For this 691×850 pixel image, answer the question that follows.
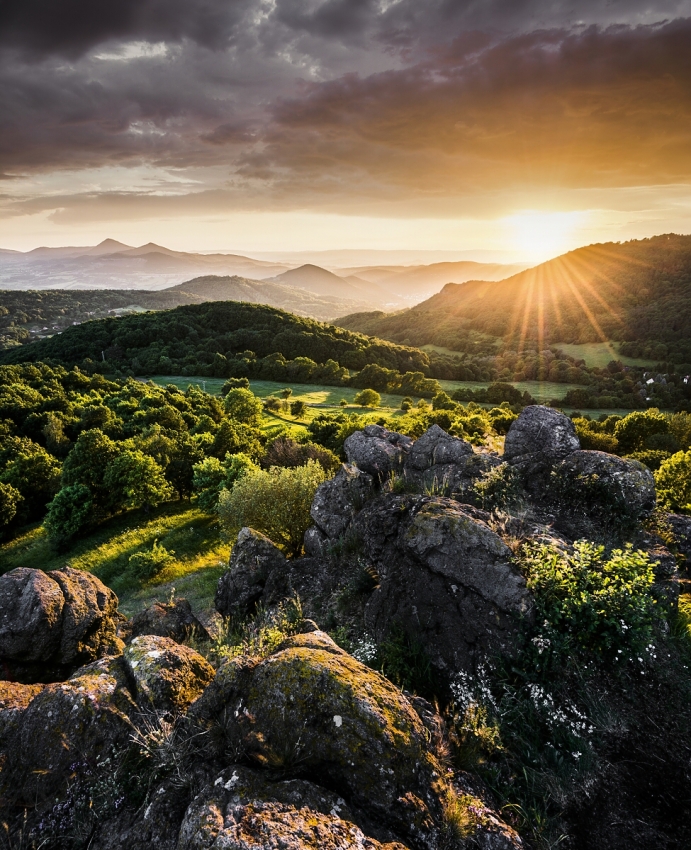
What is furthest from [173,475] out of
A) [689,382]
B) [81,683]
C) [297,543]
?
[689,382]

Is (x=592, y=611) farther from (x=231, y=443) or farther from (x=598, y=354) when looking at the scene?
(x=598, y=354)

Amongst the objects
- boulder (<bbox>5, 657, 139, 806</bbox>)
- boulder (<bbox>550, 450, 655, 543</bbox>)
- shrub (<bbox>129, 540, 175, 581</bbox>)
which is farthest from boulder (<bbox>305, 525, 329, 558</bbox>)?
shrub (<bbox>129, 540, 175, 581</bbox>)

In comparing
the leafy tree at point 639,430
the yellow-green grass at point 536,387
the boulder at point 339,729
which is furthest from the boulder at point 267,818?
the yellow-green grass at point 536,387

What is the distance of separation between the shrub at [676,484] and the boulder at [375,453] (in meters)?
11.5

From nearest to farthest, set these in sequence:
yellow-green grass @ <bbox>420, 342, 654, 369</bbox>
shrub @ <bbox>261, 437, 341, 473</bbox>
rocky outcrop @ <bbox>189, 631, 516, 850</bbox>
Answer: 1. rocky outcrop @ <bbox>189, 631, 516, 850</bbox>
2. shrub @ <bbox>261, 437, 341, 473</bbox>
3. yellow-green grass @ <bbox>420, 342, 654, 369</bbox>

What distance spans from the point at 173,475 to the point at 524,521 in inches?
1617

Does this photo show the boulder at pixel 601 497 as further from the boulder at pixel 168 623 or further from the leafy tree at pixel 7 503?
the leafy tree at pixel 7 503

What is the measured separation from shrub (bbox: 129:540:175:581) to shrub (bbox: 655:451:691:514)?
1151 inches

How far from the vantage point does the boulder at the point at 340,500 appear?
53.3 feet

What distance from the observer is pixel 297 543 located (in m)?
22.9

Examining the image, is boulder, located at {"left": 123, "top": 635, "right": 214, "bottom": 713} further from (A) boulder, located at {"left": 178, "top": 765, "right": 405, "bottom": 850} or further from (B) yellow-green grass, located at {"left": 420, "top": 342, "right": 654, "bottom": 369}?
(B) yellow-green grass, located at {"left": 420, "top": 342, "right": 654, "bottom": 369}

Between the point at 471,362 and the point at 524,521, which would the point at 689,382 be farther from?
the point at 524,521

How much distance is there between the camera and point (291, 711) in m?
5.45

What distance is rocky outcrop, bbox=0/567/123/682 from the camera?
34.4 ft
